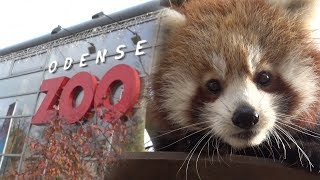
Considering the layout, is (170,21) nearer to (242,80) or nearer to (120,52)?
(242,80)

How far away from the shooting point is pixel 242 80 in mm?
1241

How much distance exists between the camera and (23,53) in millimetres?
10969

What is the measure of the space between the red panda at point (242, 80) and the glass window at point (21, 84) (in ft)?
30.6

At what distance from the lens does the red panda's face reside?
1207 millimetres

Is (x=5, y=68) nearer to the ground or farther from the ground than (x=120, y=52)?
farther from the ground

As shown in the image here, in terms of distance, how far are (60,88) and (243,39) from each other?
8.40 meters

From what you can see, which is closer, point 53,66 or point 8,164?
point 8,164

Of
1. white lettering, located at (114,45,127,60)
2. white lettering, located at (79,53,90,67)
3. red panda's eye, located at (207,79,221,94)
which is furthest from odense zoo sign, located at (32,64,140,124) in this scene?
red panda's eye, located at (207,79,221,94)

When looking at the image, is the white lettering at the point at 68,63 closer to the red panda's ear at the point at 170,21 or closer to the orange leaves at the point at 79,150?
the orange leaves at the point at 79,150

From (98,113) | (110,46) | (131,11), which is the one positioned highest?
(131,11)

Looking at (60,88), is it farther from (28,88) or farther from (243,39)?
(243,39)

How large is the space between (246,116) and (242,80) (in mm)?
127

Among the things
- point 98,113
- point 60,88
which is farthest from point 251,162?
point 60,88

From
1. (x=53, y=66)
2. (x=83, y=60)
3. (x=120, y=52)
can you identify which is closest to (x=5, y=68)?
(x=53, y=66)
